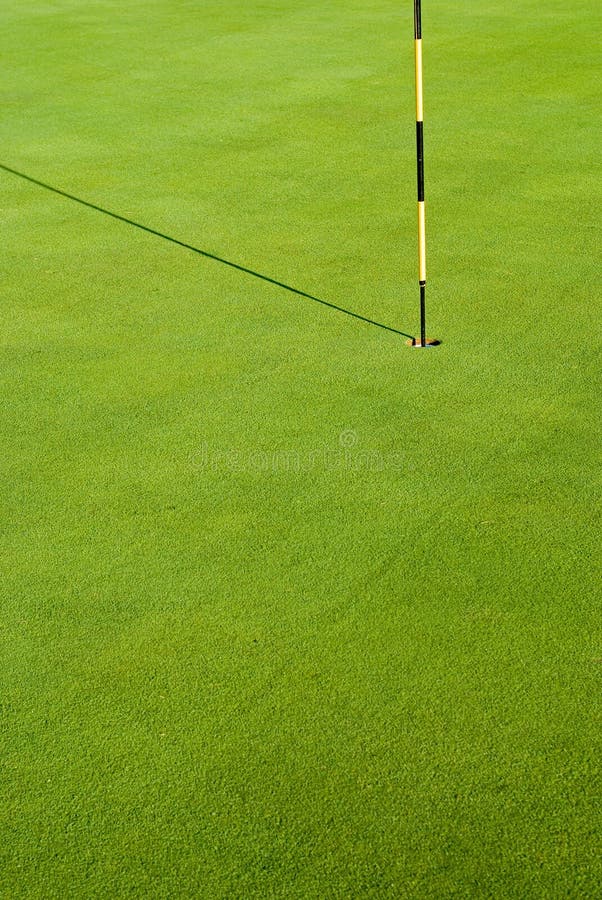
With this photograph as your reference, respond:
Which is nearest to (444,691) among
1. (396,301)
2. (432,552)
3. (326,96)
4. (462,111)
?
(432,552)

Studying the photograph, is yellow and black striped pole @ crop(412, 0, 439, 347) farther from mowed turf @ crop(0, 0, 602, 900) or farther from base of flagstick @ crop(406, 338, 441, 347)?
mowed turf @ crop(0, 0, 602, 900)

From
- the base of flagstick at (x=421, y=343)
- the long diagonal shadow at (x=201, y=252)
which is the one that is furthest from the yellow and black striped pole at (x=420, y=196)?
the long diagonal shadow at (x=201, y=252)

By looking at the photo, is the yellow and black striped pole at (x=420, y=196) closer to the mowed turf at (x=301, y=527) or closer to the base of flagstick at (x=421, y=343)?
the base of flagstick at (x=421, y=343)

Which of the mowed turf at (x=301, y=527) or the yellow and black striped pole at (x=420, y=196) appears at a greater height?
the yellow and black striped pole at (x=420, y=196)

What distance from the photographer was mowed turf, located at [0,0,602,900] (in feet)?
11.1

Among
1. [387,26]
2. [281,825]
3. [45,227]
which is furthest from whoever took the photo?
[387,26]

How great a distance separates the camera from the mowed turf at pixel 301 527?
3.39 meters

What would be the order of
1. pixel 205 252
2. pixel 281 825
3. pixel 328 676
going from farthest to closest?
pixel 205 252, pixel 328 676, pixel 281 825

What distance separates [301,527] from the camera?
479 centimetres

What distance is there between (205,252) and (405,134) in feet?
11.0

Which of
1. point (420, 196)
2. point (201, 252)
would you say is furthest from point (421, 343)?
point (201, 252)

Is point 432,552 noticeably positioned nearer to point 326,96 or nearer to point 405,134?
point 405,134

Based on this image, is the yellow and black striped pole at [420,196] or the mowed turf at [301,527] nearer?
the mowed turf at [301,527]

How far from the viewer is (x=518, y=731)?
3680 mm
